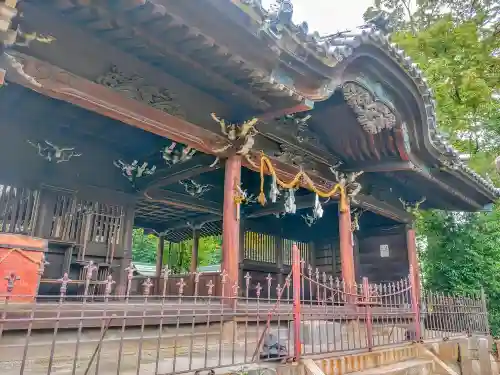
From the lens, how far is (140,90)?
527 cm

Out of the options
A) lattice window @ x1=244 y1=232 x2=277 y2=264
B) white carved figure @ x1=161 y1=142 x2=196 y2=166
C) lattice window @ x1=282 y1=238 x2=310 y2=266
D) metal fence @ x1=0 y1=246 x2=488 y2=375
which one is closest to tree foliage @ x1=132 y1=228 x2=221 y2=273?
lattice window @ x1=244 y1=232 x2=277 y2=264

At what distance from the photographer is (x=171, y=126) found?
5.60 m

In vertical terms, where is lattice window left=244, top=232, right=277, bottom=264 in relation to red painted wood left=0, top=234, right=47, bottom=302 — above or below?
above

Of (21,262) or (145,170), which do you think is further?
(145,170)

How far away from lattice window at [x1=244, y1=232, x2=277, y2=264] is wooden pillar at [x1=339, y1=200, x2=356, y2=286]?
134 inches

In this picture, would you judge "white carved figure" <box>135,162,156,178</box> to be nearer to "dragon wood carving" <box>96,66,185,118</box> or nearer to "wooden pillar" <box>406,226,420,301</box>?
"dragon wood carving" <box>96,66,185,118</box>

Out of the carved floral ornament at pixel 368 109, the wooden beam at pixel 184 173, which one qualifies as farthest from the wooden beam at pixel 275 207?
the wooden beam at pixel 184 173

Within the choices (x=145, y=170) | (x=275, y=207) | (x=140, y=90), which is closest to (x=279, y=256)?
(x=275, y=207)

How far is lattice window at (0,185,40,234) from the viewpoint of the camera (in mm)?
6832

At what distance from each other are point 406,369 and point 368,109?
13.8 feet

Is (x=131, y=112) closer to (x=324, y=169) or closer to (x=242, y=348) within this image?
(x=242, y=348)

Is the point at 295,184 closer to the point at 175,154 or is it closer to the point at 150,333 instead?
the point at 175,154

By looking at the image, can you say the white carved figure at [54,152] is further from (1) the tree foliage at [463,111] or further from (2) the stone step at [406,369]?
(1) the tree foliage at [463,111]

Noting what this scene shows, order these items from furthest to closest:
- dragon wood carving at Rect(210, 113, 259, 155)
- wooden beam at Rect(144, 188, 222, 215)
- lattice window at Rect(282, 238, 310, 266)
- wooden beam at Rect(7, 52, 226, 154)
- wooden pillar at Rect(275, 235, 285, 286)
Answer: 1. lattice window at Rect(282, 238, 310, 266)
2. wooden pillar at Rect(275, 235, 285, 286)
3. wooden beam at Rect(144, 188, 222, 215)
4. dragon wood carving at Rect(210, 113, 259, 155)
5. wooden beam at Rect(7, 52, 226, 154)
